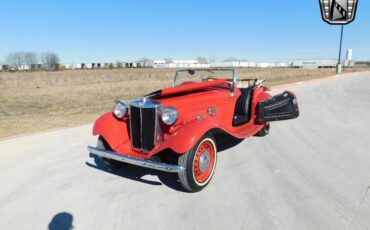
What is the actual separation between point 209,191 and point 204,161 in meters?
0.39

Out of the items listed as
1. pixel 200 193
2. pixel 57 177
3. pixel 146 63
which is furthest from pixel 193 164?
pixel 146 63

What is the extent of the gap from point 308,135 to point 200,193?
12.3 ft

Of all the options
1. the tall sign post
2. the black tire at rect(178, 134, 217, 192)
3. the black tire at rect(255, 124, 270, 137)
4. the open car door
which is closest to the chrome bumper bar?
the black tire at rect(178, 134, 217, 192)

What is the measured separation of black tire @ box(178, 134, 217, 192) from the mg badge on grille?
3343mm

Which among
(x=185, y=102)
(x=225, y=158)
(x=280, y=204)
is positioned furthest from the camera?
(x=225, y=158)

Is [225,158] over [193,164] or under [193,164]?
under

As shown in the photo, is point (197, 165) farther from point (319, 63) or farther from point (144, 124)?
point (319, 63)

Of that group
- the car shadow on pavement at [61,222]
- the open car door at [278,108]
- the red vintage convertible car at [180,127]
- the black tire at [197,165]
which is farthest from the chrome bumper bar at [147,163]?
the open car door at [278,108]

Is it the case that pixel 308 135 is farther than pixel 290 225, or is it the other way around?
pixel 308 135

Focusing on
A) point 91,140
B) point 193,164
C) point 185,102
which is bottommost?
point 91,140

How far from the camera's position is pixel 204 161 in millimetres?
4109

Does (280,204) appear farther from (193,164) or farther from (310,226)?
(193,164)

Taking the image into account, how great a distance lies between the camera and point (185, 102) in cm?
462

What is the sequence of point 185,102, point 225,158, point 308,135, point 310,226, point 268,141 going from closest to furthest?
point 310,226 → point 185,102 → point 225,158 → point 268,141 → point 308,135
